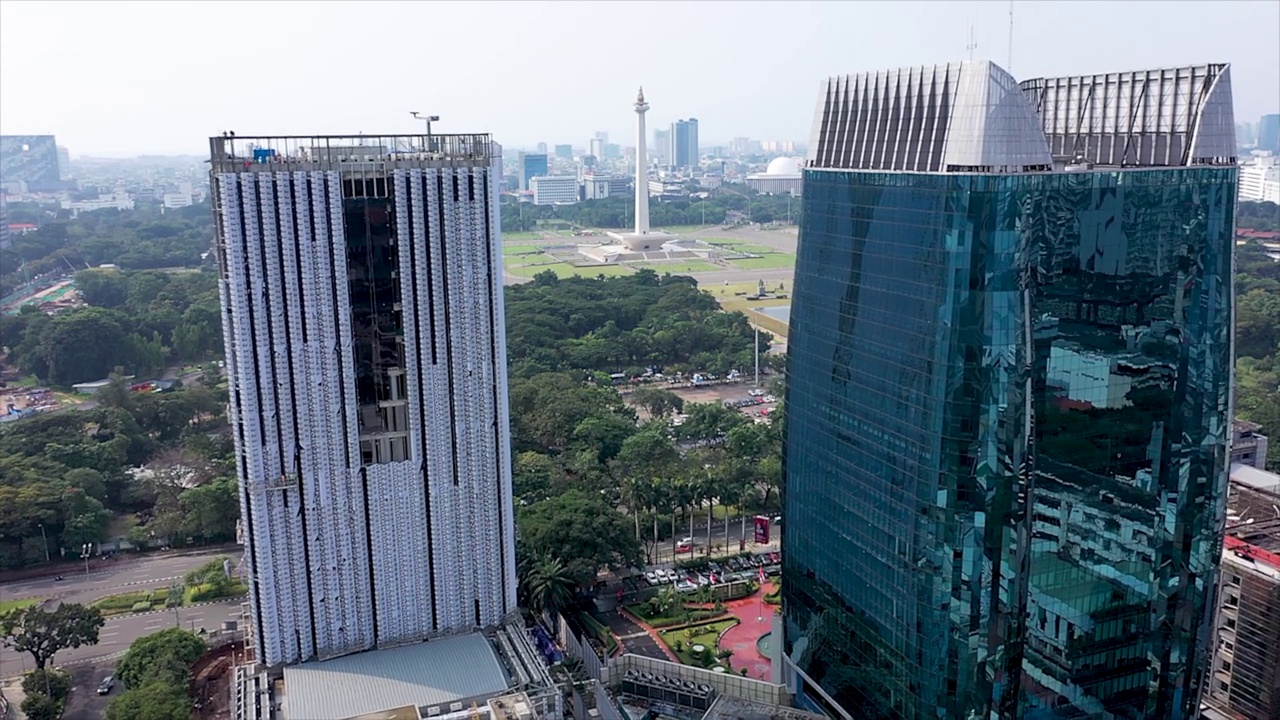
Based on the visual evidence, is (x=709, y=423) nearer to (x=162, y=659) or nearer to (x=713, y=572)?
(x=713, y=572)

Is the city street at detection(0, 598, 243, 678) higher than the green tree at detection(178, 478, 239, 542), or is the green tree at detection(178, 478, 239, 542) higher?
the green tree at detection(178, 478, 239, 542)

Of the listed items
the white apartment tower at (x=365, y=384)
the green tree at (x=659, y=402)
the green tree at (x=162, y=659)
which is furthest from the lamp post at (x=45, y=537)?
the green tree at (x=659, y=402)

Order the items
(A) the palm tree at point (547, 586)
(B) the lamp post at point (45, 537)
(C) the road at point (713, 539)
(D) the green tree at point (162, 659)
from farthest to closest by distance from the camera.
Result: (C) the road at point (713, 539) → (B) the lamp post at point (45, 537) → (A) the palm tree at point (547, 586) → (D) the green tree at point (162, 659)

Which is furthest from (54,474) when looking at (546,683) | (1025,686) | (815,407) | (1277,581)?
(1277,581)

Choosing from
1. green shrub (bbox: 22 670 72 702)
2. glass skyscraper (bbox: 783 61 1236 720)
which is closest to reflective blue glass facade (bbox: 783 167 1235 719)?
glass skyscraper (bbox: 783 61 1236 720)

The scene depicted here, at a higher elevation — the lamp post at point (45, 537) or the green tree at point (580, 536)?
the green tree at point (580, 536)

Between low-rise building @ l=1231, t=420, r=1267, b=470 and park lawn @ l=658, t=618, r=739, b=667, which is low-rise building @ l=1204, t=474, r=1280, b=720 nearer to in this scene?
park lawn @ l=658, t=618, r=739, b=667

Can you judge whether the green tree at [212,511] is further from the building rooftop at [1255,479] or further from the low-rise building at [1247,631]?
the building rooftop at [1255,479]

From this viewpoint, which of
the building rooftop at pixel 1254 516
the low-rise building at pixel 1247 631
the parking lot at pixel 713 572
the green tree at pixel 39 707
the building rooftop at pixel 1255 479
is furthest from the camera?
the parking lot at pixel 713 572
